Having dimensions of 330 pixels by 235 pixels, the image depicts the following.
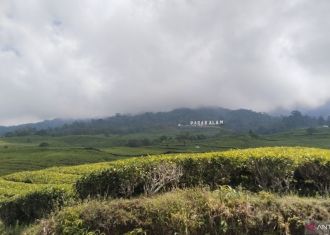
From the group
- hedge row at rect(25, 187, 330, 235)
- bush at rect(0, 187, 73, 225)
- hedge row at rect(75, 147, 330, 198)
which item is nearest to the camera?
hedge row at rect(25, 187, 330, 235)

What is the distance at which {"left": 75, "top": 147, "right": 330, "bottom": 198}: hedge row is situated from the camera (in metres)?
12.8

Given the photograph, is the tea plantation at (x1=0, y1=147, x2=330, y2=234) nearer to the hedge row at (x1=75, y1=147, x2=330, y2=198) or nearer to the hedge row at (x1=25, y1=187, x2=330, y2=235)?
the hedge row at (x1=75, y1=147, x2=330, y2=198)

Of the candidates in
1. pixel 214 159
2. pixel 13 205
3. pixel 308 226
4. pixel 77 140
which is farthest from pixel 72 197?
pixel 77 140

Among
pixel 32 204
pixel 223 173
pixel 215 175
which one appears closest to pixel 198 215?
pixel 215 175

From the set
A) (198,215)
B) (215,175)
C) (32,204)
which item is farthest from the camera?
(32,204)

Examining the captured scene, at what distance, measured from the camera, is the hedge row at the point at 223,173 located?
1277 cm

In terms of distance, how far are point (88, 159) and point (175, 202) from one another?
270 feet

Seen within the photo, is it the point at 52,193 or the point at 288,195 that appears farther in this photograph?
the point at 52,193

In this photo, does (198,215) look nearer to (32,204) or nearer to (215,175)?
(215,175)

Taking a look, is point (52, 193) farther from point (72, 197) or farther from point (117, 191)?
point (117, 191)

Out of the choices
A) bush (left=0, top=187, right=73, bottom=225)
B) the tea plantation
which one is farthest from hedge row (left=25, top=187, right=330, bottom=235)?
bush (left=0, top=187, right=73, bottom=225)

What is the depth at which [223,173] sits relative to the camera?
44.2 feet

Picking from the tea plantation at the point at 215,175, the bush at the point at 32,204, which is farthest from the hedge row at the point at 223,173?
the bush at the point at 32,204

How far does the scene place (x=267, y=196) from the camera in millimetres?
11312
